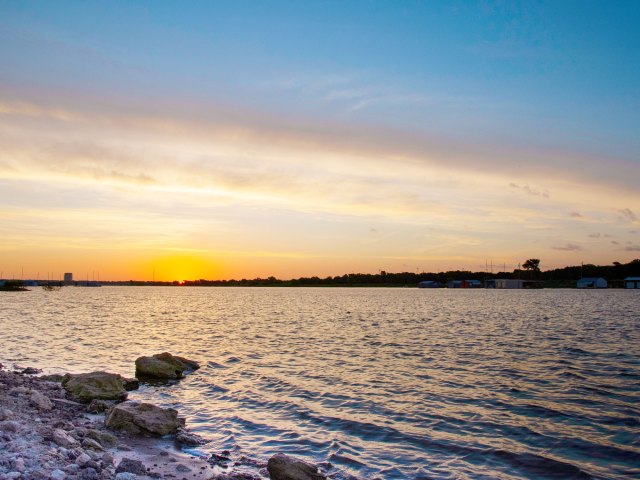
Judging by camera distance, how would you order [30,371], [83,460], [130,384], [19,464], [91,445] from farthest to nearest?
[30,371] → [130,384] → [91,445] → [83,460] → [19,464]

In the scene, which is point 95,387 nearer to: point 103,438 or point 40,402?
point 40,402

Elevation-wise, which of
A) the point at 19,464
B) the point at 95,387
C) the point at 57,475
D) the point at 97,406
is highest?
the point at 19,464

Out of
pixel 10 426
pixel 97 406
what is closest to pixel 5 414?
pixel 10 426

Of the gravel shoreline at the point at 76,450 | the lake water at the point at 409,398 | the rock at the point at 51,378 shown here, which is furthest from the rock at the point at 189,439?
the rock at the point at 51,378

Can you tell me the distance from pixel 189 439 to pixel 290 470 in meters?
5.52

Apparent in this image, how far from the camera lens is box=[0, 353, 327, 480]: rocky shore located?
12719 mm

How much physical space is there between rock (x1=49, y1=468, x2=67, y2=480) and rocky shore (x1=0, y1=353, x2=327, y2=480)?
1.1 inches

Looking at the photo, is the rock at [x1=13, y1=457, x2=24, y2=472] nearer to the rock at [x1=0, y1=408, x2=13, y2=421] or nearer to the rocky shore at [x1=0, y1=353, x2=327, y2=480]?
the rocky shore at [x1=0, y1=353, x2=327, y2=480]

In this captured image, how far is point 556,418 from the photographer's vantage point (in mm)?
22344

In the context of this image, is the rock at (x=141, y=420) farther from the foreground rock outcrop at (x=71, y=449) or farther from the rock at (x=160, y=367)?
the rock at (x=160, y=367)

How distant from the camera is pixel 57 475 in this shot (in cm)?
1164

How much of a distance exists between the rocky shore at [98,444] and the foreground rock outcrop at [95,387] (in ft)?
0.23

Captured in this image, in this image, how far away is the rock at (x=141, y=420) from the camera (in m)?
19.2

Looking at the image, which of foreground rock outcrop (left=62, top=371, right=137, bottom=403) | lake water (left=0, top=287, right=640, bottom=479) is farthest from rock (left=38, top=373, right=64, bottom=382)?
lake water (left=0, top=287, right=640, bottom=479)
